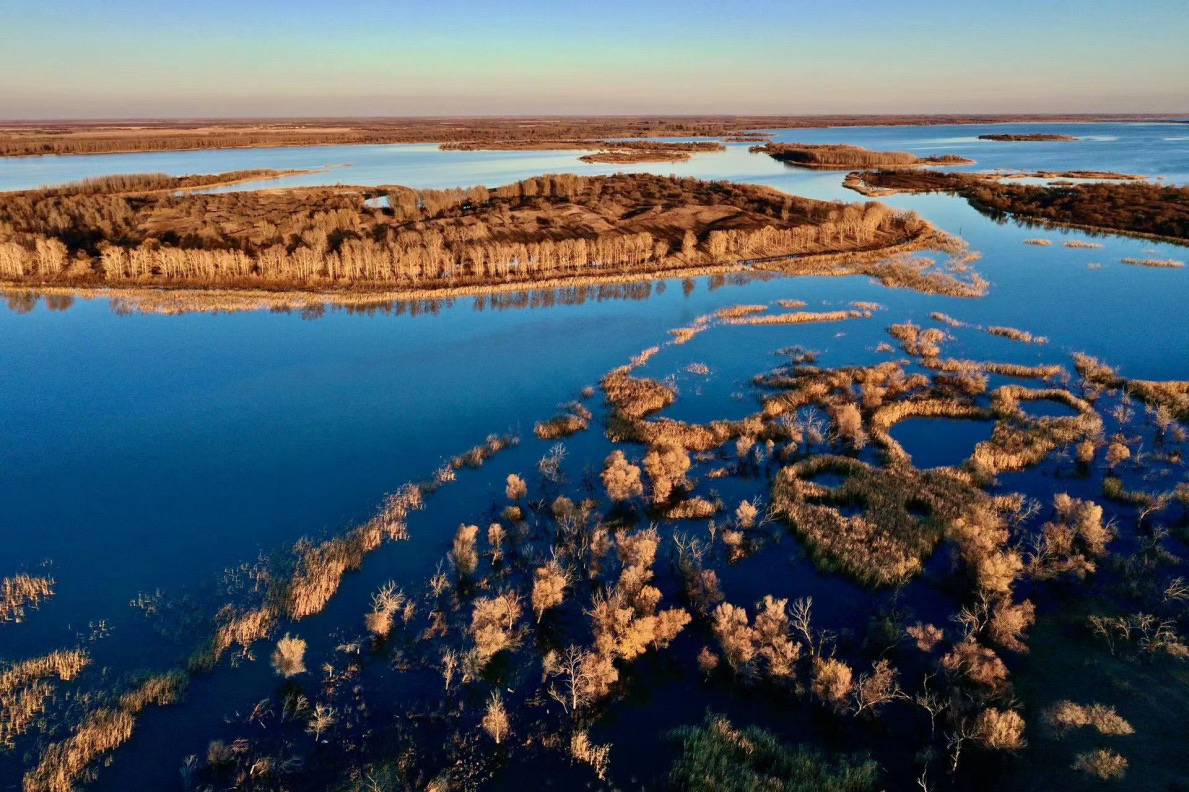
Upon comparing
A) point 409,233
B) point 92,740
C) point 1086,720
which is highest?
point 409,233

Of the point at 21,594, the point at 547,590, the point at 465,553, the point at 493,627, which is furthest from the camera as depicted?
the point at 465,553

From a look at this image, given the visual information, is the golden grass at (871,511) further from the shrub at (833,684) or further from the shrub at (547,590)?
the shrub at (547,590)

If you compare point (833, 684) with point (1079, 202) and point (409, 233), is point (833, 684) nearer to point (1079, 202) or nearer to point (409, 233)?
point (409, 233)

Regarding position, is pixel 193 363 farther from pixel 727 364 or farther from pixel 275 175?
pixel 275 175

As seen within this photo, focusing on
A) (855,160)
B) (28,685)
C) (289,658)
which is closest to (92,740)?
(28,685)

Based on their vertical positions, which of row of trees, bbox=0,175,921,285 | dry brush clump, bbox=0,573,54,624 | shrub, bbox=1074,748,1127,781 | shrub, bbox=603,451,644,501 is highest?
row of trees, bbox=0,175,921,285

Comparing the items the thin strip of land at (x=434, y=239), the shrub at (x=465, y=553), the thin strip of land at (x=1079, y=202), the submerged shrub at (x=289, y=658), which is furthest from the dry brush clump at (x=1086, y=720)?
the thin strip of land at (x=1079, y=202)

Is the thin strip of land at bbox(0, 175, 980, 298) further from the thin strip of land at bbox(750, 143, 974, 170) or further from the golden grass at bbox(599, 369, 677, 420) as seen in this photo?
the thin strip of land at bbox(750, 143, 974, 170)

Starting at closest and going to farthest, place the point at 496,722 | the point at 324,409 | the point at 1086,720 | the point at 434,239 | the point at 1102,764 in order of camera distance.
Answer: the point at 1102,764 < the point at 1086,720 < the point at 496,722 < the point at 324,409 < the point at 434,239

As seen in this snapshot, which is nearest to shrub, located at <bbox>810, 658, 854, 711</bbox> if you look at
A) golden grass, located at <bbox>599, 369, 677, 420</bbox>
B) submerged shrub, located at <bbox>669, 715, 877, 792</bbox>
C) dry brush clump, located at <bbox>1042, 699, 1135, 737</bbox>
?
submerged shrub, located at <bbox>669, 715, 877, 792</bbox>

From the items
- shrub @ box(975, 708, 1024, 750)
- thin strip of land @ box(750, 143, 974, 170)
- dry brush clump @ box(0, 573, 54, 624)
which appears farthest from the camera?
thin strip of land @ box(750, 143, 974, 170)
